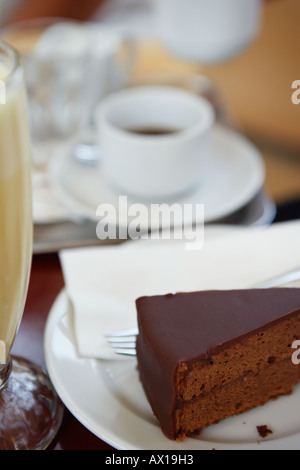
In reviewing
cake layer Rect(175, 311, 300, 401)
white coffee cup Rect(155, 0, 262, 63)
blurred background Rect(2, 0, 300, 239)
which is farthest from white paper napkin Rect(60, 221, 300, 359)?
white coffee cup Rect(155, 0, 262, 63)

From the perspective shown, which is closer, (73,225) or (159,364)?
(159,364)

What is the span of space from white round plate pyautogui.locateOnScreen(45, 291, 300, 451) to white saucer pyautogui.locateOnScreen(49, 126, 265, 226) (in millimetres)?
326

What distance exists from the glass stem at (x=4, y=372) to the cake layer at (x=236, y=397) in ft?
0.64

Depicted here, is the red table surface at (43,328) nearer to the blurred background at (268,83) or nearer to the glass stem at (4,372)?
the glass stem at (4,372)

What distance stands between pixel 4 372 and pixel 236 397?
9.9 inches

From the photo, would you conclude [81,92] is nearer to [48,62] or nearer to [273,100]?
[48,62]

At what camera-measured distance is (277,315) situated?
648 millimetres

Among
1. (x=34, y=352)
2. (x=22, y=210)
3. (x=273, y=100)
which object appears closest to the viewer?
(x=22, y=210)

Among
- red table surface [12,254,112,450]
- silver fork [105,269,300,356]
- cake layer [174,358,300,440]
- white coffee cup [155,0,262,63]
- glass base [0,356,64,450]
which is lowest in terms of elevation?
red table surface [12,254,112,450]

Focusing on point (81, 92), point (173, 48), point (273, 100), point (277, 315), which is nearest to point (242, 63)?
point (273, 100)

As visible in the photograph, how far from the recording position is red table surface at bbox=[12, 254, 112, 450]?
0.64 metres

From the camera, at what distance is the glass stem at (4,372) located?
0.66 metres

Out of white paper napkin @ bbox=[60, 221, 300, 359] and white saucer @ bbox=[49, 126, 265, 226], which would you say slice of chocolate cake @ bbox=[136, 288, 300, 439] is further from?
white saucer @ bbox=[49, 126, 265, 226]

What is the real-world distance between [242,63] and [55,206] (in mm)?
619
